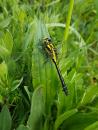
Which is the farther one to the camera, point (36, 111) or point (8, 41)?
point (8, 41)

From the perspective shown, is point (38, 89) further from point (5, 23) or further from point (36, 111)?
point (5, 23)

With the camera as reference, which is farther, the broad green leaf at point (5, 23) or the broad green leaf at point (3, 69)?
the broad green leaf at point (5, 23)

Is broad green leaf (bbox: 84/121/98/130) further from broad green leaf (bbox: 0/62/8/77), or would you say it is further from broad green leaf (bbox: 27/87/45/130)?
broad green leaf (bbox: 0/62/8/77)

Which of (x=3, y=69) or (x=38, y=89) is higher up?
(x=3, y=69)

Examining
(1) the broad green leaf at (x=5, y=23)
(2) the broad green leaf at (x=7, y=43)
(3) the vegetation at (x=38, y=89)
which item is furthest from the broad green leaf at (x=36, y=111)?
(1) the broad green leaf at (x=5, y=23)

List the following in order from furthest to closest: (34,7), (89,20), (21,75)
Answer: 1. (89,20)
2. (34,7)
3. (21,75)

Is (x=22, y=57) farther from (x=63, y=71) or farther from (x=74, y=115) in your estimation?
(x=74, y=115)

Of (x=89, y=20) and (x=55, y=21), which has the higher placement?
(x=89, y=20)

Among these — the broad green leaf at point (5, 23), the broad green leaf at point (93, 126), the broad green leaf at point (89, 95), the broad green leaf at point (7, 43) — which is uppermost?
the broad green leaf at point (5, 23)

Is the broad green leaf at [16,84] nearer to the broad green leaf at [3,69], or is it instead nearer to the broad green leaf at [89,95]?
the broad green leaf at [3,69]

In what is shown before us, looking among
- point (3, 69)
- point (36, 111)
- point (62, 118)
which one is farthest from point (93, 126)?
point (3, 69)

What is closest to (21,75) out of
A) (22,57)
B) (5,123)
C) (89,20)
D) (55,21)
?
(22,57)
